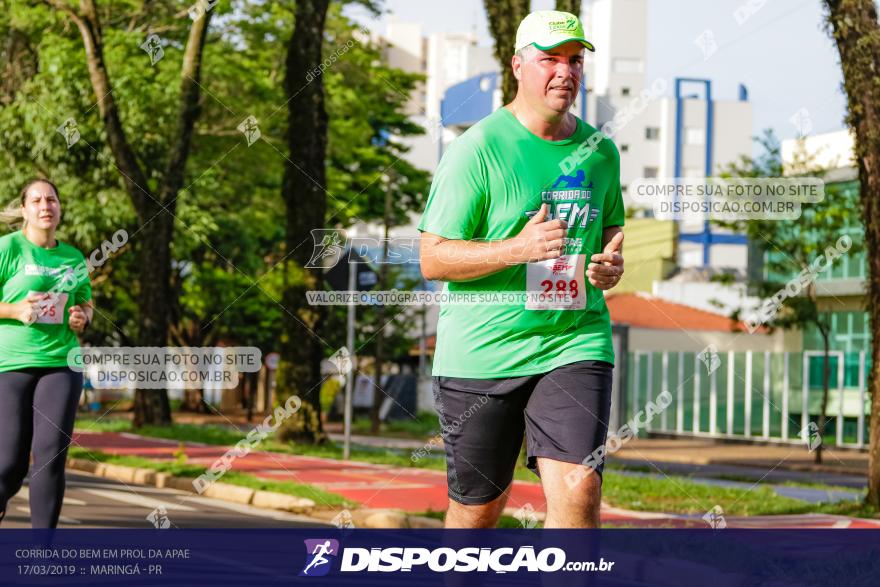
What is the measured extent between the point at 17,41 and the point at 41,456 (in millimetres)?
26625

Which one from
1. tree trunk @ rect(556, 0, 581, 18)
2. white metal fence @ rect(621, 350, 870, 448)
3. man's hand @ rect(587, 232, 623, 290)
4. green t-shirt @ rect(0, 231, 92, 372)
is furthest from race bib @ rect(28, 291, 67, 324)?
white metal fence @ rect(621, 350, 870, 448)

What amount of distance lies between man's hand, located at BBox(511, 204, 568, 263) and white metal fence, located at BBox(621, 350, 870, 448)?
2679 cm

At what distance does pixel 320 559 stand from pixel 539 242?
11.1 feet

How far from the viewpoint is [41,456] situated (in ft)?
21.3

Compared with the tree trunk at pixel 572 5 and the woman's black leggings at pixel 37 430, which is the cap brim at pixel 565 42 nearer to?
the woman's black leggings at pixel 37 430

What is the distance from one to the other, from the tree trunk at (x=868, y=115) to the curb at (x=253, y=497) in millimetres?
4019

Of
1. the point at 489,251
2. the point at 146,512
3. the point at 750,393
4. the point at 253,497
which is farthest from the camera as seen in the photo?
the point at 750,393

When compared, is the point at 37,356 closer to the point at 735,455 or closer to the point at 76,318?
the point at 76,318

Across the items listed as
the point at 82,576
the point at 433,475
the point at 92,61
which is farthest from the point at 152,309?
the point at 82,576

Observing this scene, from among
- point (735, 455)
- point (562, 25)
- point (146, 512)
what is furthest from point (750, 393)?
point (562, 25)

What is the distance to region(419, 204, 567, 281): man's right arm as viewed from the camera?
14.1 ft

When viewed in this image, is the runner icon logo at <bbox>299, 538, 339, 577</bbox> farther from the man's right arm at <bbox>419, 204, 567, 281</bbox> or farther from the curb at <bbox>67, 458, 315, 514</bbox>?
the curb at <bbox>67, 458, 315, 514</bbox>

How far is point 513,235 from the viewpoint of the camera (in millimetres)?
4539

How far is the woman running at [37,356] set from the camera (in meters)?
6.58
